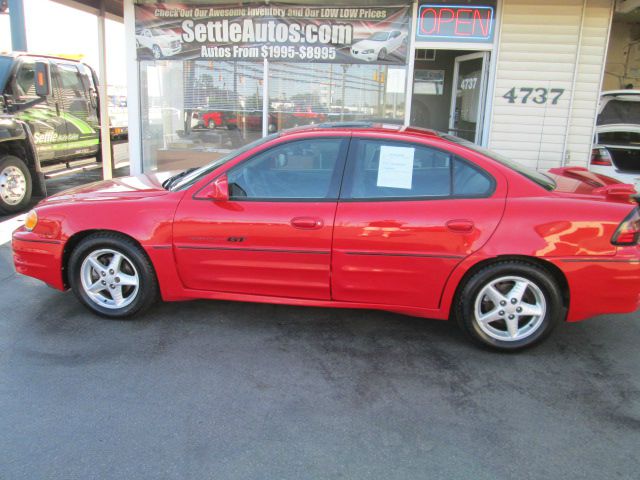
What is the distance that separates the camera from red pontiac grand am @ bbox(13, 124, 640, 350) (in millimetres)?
3484

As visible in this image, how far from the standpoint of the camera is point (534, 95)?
7.73 meters

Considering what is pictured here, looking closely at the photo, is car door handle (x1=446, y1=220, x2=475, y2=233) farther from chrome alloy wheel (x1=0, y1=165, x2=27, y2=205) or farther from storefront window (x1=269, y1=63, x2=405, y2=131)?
chrome alloy wheel (x1=0, y1=165, x2=27, y2=205)

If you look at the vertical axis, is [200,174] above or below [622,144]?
below

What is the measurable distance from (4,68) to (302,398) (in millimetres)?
7818

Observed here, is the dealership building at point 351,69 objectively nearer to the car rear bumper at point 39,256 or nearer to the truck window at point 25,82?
the truck window at point 25,82

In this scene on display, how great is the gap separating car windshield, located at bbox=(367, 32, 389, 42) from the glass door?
147 cm

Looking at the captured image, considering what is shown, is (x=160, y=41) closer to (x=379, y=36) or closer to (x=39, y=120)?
(x=39, y=120)

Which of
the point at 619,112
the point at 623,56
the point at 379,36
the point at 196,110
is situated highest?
the point at 623,56

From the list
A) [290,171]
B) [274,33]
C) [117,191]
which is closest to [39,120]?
[274,33]

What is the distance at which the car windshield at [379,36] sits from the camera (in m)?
7.83

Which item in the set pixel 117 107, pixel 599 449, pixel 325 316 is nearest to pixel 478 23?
pixel 325 316

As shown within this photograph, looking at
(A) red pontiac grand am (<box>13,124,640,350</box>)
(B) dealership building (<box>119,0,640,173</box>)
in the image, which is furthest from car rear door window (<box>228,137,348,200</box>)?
(B) dealership building (<box>119,0,640,173</box>)

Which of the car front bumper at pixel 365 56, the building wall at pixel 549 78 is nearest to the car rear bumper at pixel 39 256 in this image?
the car front bumper at pixel 365 56

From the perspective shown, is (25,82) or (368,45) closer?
(368,45)
